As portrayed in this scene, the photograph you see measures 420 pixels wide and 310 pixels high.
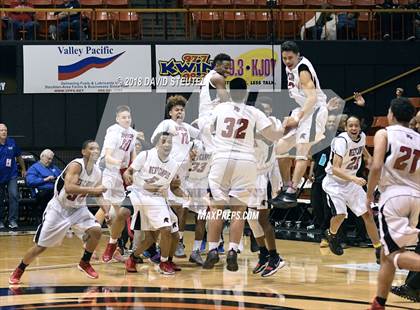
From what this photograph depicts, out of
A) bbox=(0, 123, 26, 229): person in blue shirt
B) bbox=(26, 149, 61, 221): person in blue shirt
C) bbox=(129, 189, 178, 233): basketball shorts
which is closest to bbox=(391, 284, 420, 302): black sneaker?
A: bbox=(129, 189, 178, 233): basketball shorts

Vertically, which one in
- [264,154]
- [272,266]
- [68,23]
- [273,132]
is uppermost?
[68,23]

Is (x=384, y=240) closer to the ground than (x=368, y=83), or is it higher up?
closer to the ground

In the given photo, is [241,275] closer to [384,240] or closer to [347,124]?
[347,124]

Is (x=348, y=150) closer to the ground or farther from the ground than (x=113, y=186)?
farther from the ground

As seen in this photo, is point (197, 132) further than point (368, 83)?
No

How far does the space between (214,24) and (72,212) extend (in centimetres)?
933

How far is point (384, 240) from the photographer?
8055 mm

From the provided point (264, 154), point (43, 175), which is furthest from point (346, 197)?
point (43, 175)

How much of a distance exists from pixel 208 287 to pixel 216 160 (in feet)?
4.70

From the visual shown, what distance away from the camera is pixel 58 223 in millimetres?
10508

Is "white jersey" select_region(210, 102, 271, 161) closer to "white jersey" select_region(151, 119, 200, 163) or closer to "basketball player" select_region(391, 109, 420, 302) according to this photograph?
"white jersey" select_region(151, 119, 200, 163)

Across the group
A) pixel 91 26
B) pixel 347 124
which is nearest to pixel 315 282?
pixel 347 124

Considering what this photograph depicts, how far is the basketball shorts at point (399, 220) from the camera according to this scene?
796cm

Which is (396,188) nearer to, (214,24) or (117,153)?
(117,153)
